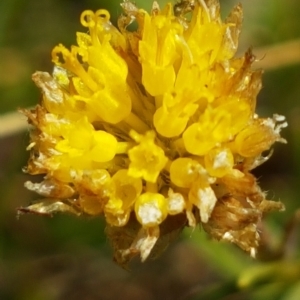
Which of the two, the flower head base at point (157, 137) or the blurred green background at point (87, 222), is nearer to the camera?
the flower head base at point (157, 137)

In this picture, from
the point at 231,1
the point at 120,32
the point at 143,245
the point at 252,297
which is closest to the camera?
the point at 143,245

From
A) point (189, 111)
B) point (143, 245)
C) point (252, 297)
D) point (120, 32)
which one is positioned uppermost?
point (120, 32)

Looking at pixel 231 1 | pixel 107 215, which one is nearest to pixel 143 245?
pixel 107 215

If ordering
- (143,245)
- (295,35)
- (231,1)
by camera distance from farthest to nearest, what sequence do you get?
1. (231,1)
2. (295,35)
3. (143,245)

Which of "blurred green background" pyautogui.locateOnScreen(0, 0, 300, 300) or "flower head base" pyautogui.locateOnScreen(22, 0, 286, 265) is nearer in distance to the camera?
"flower head base" pyautogui.locateOnScreen(22, 0, 286, 265)

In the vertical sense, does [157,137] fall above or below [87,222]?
above

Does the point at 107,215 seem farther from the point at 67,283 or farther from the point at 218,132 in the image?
the point at 67,283

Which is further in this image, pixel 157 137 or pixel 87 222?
pixel 87 222

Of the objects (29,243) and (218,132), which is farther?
(29,243)
